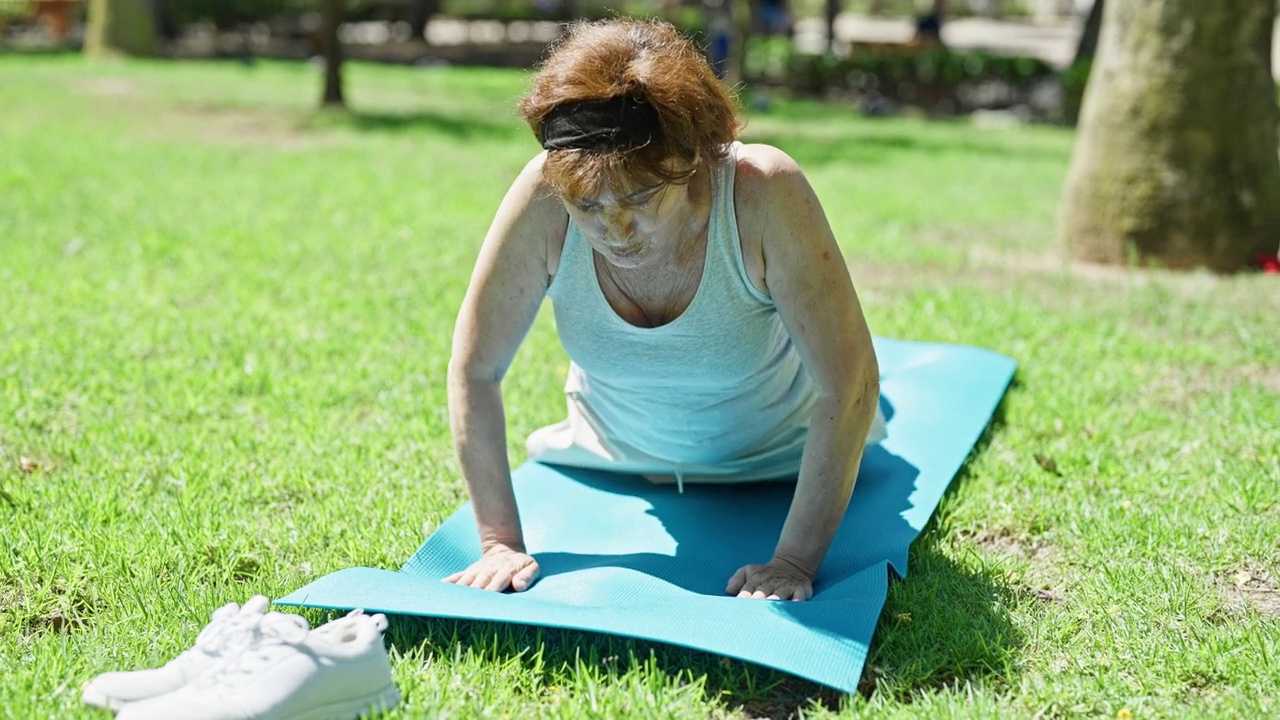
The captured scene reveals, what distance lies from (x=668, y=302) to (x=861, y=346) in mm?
475

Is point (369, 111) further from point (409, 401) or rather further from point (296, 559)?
point (296, 559)

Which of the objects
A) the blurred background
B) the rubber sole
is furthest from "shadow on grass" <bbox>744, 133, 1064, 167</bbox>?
the rubber sole

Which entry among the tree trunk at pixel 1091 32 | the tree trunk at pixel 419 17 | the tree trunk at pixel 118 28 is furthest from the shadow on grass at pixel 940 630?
the tree trunk at pixel 419 17

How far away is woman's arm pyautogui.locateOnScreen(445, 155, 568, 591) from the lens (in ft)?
9.53

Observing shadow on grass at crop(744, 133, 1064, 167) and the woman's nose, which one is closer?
the woman's nose

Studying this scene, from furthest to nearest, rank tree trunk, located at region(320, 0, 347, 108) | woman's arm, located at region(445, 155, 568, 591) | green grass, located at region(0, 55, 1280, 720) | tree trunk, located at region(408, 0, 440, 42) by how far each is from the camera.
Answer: tree trunk, located at region(408, 0, 440, 42)
tree trunk, located at region(320, 0, 347, 108)
woman's arm, located at region(445, 155, 568, 591)
green grass, located at region(0, 55, 1280, 720)

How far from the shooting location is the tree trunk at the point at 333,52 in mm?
12844

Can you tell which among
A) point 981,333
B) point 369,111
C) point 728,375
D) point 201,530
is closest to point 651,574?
point 728,375

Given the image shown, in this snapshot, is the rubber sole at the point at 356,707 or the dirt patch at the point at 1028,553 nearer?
the rubber sole at the point at 356,707

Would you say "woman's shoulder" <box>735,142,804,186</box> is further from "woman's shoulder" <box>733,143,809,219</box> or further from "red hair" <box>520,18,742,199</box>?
"red hair" <box>520,18,742,199</box>

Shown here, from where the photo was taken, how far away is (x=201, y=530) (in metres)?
3.29

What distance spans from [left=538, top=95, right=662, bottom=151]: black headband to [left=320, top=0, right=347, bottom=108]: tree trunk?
1116 cm

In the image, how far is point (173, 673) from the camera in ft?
7.73

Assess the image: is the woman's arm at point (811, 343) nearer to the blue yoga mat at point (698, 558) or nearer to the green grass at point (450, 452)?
the blue yoga mat at point (698, 558)
